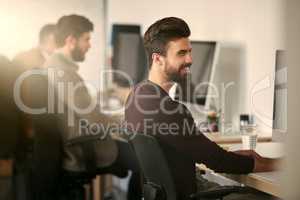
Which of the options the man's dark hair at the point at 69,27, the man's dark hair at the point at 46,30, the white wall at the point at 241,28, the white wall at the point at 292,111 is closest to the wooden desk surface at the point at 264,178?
the white wall at the point at 241,28

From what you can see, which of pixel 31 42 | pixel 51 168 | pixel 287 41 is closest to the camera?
pixel 287 41

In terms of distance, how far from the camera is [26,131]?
1348mm

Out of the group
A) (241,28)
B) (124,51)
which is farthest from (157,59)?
(124,51)

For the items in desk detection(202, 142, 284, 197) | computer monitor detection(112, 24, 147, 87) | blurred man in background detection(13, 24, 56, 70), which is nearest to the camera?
desk detection(202, 142, 284, 197)

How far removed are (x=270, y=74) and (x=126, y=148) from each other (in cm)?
66

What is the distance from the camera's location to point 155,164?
1094 mm

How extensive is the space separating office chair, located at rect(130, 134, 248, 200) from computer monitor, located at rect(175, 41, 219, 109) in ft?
0.66

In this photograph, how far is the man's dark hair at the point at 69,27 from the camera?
1.46 meters

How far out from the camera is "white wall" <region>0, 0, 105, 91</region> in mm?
1425

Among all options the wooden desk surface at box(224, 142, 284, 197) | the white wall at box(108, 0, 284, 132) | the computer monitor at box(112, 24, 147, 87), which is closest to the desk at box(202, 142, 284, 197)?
the wooden desk surface at box(224, 142, 284, 197)

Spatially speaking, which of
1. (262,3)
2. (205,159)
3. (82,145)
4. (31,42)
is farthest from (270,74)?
(31,42)

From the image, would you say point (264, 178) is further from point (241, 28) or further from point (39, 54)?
point (39, 54)

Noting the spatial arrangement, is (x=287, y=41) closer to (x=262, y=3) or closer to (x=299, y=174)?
(x=299, y=174)

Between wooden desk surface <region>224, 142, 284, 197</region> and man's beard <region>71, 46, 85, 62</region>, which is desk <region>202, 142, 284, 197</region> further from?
man's beard <region>71, 46, 85, 62</region>
